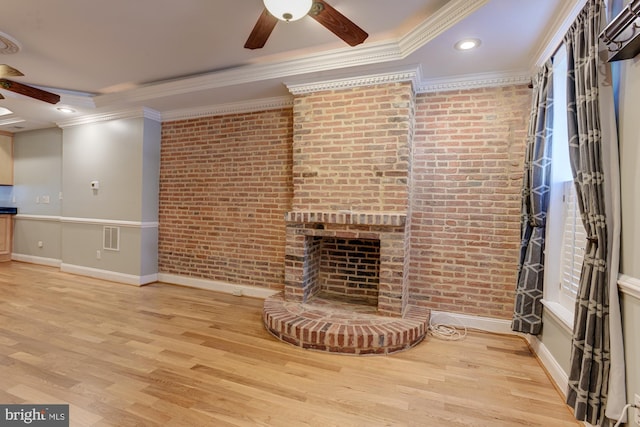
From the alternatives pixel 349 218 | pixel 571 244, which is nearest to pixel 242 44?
pixel 349 218

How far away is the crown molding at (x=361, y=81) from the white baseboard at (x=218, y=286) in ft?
8.04

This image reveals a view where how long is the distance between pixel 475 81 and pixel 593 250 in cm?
201

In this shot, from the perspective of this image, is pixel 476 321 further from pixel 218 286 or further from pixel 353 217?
pixel 218 286

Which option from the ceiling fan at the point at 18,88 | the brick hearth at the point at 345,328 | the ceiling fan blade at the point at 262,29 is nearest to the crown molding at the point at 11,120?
the ceiling fan at the point at 18,88

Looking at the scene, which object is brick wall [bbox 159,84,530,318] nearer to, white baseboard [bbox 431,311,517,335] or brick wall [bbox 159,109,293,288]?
white baseboard [bbox 431,311,517,335]

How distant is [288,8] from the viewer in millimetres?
1811

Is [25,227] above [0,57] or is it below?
below

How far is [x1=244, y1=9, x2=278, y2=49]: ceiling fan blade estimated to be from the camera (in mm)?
1856

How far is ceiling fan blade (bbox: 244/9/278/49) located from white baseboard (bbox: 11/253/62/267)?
5.50 m

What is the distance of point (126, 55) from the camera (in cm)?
294

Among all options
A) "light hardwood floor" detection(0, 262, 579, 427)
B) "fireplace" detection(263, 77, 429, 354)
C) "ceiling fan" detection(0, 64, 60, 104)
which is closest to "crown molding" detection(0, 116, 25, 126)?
"ceiling fan" detection(0, 64, 60, 104)

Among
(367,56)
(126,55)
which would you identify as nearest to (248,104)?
(126,55)

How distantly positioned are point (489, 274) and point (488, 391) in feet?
4.03

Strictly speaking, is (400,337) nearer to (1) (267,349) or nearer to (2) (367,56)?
(1) (267,349)
